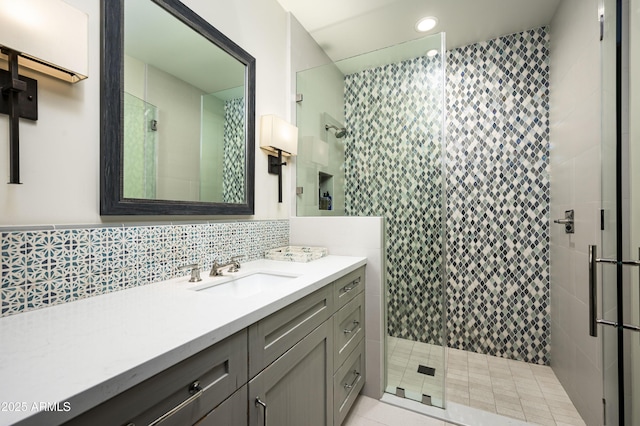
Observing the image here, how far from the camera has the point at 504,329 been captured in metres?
2.35

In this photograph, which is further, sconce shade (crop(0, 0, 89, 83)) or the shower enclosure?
the shower enclosure

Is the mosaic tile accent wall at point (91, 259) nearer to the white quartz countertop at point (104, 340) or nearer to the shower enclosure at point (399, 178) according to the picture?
the white quartz countertop at point (104, 340)

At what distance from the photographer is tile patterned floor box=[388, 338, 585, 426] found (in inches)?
67.9

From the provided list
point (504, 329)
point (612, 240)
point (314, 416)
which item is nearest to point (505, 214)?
point (504, 329)

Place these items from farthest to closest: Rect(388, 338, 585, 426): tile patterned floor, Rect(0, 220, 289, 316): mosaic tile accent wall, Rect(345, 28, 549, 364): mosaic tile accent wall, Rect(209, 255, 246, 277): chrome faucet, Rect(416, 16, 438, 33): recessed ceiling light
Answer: Rect(416, 16, 438, 33): recessed ceiling light, Rect(345, 28, 549, 364): mosaic tile accent wall, Rect(388, 338, 585, 426): tile patterned floor, Rect(209, 255, 246, 277): chrome faucet, Rect(0, 220, 289, 316): mosaic tile accent wall

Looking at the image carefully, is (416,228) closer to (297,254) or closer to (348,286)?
(348,286)

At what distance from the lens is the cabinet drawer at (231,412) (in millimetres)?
703

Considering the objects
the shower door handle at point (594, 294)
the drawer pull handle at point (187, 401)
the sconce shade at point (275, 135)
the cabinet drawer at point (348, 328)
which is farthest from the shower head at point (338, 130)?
the drawer pull handle at point (187, 401)

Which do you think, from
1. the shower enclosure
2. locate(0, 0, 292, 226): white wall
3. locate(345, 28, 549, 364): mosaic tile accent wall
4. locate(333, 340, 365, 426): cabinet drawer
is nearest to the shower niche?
the shower enclosure

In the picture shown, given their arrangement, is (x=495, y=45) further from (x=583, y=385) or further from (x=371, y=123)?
(x=583, y=385)

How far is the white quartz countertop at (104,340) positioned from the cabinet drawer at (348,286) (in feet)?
1.23

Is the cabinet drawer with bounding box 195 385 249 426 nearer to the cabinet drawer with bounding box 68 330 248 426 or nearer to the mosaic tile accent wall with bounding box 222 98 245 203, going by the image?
the cabinet drawer with bounding box 68 330 248 426

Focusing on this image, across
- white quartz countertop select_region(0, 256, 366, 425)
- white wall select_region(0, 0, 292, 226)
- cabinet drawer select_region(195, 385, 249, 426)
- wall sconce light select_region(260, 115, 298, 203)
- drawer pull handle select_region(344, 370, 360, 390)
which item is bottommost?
drawer pull handle select_region(344, 370, 360, 390)

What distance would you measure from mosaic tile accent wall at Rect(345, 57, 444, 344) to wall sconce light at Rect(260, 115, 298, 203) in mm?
587
